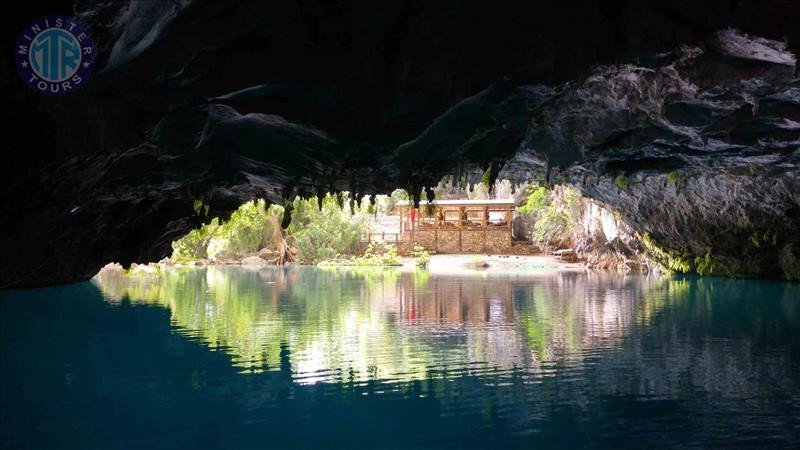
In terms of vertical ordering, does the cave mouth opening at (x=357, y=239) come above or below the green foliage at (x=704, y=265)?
above

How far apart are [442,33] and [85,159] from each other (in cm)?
489

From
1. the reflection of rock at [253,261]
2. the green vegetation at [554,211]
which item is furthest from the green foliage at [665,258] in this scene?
the reflection of rock at [253,261]

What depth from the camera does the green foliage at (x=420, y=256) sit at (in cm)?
3684

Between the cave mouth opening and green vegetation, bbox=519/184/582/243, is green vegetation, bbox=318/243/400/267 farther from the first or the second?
green vegetation, bbox=519/184/582/243

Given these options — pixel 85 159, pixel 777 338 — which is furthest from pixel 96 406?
pixel 777 338

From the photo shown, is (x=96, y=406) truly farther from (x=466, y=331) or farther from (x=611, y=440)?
(x=466, y=331)

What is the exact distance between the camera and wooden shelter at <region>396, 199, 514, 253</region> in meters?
41.3

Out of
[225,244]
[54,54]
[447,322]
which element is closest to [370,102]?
[54,54]

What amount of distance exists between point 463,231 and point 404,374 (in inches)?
1306

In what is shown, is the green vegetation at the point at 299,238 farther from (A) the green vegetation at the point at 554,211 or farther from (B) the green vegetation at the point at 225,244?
(A) the green vegetation at the point at 554,211

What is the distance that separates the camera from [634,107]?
31.4 feet

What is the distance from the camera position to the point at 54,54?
19.9 feet

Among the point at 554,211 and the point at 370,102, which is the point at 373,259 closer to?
the point at 554,211

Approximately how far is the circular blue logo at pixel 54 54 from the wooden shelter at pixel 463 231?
35022 millimetres
